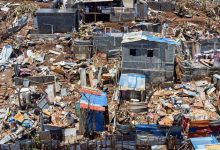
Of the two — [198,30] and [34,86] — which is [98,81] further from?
[198,30]

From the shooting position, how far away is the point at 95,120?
2003cm

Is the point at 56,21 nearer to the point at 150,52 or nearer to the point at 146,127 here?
the point at 150,52

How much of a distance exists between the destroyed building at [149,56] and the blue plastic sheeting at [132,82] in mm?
575

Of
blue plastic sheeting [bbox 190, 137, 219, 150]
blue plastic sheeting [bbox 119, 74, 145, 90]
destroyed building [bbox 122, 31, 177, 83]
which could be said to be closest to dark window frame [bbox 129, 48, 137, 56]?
destroyed building [bbox 122, 31, 177, 83]

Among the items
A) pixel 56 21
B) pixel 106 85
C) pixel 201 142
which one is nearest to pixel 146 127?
pixel 201 142

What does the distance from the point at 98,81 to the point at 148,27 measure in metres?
9.80

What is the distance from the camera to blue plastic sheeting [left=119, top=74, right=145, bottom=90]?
2348cm

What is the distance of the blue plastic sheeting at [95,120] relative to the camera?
19844 mm

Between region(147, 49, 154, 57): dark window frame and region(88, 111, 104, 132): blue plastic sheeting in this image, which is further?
region(147, 49, 154, 57): dark window frame

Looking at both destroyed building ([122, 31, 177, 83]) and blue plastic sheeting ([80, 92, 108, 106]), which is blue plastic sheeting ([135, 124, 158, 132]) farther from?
destroyed building ([122, 31, 177, 83])

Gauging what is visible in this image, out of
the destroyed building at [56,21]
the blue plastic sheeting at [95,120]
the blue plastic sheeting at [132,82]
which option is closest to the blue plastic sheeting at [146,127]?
the blue plastic sheeting at [95,120]

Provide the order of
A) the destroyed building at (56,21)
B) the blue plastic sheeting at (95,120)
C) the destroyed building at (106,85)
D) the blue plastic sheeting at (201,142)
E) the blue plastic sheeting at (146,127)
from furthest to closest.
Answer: the destroyed building at (56,21)
the blue plastic sheeting at (95,120)
the destroyed building at (106,85)
the blue plastic sheeting at (146,127)
the blue plastic sheeting at (201,142)

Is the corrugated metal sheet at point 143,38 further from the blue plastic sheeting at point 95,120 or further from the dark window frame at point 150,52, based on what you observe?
the blue plastic sheeting at point 95,120

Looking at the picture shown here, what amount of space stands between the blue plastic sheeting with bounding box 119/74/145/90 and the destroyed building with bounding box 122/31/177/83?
58cm
